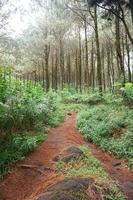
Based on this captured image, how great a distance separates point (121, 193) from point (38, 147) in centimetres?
379

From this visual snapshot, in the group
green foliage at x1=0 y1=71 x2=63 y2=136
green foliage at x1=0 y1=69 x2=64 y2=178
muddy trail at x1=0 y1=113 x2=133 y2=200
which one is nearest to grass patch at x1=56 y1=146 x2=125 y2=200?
muddy trail at x1=0 y1=113 x2=133 y2=200

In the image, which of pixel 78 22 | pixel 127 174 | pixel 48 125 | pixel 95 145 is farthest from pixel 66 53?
pixel 127 174

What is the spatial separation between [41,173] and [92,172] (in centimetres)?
140

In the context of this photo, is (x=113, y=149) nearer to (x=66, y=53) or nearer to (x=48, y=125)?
(x=48, y=125)

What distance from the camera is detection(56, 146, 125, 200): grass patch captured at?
215 inches

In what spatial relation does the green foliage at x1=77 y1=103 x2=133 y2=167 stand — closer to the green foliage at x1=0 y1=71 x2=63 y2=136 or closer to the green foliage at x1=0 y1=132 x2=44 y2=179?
the green foliage at x1=0 y1=71 x2=63 y2=136

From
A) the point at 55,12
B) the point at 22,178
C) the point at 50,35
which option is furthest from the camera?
the point at 50,35

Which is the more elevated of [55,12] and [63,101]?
[55,12]

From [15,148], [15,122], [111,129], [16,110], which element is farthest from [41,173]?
[111,129]

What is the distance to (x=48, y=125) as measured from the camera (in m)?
12.2

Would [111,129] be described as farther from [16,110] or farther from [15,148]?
[15,148]

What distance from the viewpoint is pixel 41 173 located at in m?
7.12

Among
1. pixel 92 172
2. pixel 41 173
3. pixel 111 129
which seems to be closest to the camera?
pixel 92 172

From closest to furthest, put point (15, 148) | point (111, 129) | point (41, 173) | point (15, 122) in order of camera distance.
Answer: point (41, 173)
point (15, 148)
point (15, 122)
point (111, 129)
